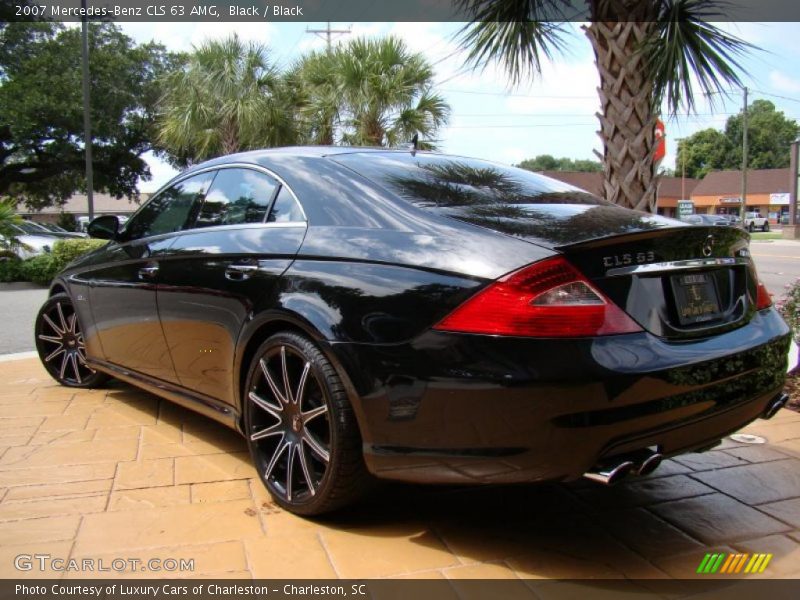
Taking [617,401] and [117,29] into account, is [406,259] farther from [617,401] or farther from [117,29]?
[117,29]

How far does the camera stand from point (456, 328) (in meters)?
2.24

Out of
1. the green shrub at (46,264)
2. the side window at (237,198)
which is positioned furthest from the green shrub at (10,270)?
the side window at (237,198)

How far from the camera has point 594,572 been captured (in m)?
2.37

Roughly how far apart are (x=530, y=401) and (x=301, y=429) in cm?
100

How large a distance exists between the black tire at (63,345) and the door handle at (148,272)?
1185 millimetres

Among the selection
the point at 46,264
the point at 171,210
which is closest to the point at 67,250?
the point at 46,264

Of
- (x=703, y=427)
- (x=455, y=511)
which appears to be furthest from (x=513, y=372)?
(x=455, y=511)

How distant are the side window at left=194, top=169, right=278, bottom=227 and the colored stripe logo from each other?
7.46 feet

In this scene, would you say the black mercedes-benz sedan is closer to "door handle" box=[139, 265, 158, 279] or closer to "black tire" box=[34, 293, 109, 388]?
"door handle" box=[139, 265, 158, 279]

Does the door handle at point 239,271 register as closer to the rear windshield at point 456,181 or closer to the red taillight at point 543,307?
the rear windshield at point 456,181

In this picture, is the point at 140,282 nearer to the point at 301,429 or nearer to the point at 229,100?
the point at 301,429

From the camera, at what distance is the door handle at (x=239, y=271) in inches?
Result: 119

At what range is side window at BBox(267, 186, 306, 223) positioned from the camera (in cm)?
301

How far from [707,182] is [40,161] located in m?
65.4
